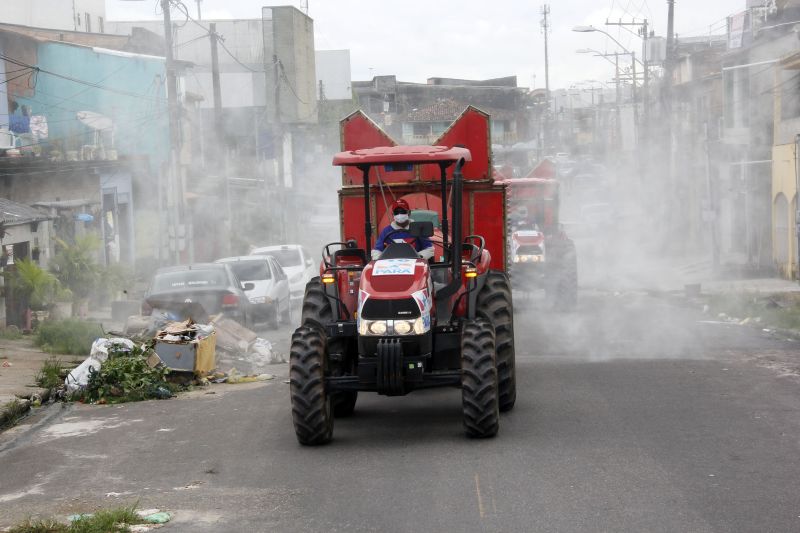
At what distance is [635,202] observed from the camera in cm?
5872

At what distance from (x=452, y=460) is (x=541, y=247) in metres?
15.8

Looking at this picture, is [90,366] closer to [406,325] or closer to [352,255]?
[352,255]

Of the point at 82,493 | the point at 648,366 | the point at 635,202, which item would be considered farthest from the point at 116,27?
the point at 82,493

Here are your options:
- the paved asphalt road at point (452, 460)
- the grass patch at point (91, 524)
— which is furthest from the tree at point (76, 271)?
the grass patch at point (91, 524)

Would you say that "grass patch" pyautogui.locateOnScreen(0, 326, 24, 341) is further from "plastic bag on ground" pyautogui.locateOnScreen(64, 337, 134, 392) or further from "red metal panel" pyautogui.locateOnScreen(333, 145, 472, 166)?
"red metal panel" pyautogui.locateOnScreen(333, 145, 472, 166)

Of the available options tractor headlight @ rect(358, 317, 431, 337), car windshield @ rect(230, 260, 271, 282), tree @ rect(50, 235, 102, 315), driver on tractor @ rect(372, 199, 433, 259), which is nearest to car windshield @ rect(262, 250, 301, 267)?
car windshield @ rect(230, 260, 271, 282)

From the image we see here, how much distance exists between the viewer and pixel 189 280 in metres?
20.7

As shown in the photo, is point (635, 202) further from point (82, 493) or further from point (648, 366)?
point (82, 493)

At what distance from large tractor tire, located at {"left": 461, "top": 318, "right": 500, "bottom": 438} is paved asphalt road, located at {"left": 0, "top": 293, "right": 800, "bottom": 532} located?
22cm

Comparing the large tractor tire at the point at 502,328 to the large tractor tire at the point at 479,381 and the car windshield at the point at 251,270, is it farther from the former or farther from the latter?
the car windshield at the point at 251,270

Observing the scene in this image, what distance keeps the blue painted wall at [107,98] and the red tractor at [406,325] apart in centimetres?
2337

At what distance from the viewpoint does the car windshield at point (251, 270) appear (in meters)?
23.9

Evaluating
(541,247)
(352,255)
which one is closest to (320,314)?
(352,255)

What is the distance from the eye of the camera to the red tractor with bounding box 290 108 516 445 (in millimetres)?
9859
